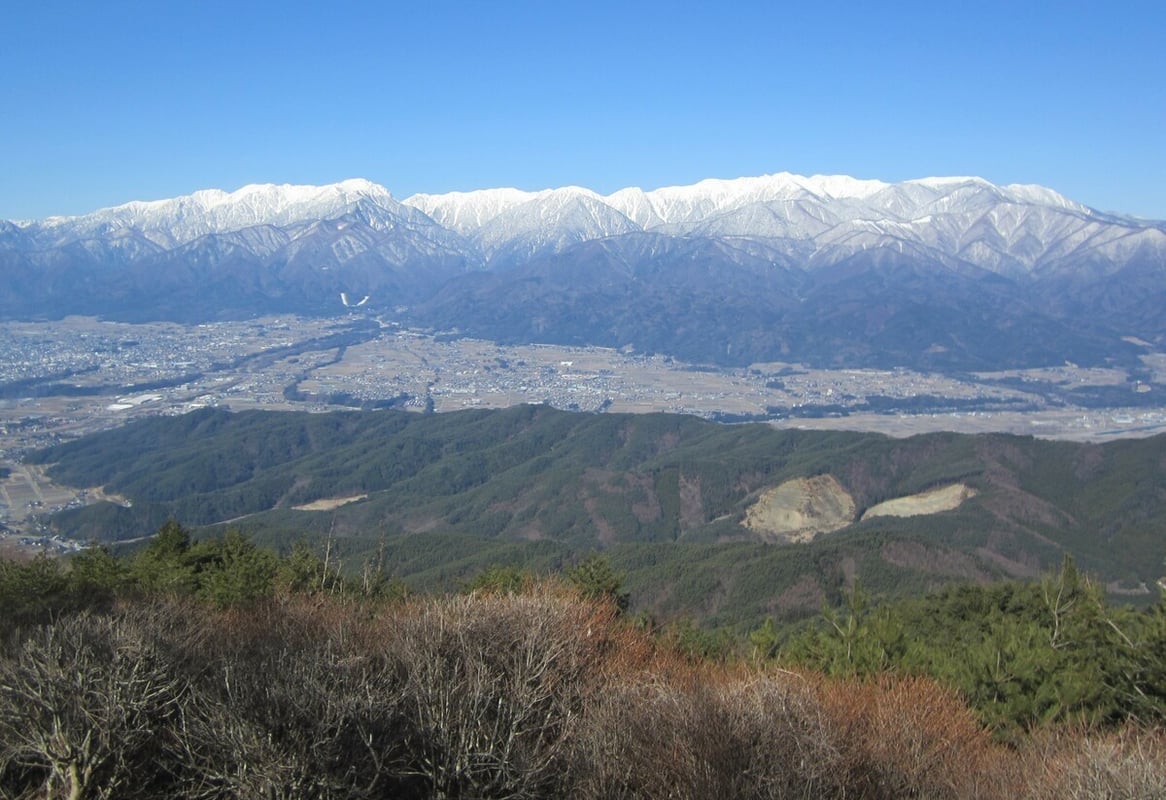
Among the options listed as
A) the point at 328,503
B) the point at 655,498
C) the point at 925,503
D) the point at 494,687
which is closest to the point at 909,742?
the point at 494,687

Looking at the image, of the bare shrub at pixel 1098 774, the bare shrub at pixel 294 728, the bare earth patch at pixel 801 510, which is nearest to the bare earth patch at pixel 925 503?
the bare earth patch at pixel 801 510

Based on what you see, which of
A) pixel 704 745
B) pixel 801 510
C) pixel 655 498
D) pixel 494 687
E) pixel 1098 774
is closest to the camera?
pixel 1098 774

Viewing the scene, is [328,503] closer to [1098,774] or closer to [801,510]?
[801,510]

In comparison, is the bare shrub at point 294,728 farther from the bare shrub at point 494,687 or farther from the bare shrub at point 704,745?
the bare shrub at point 704,745

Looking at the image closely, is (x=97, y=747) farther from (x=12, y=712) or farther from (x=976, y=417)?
(x=976, y=417)

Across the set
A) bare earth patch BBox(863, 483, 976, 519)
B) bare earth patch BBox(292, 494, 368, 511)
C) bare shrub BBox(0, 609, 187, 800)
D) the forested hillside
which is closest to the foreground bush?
bare shrub BBox(0, 609, 187, 800)

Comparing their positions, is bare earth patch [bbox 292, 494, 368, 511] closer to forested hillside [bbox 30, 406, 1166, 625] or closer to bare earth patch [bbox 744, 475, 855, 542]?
forested hillside [bbox 30, 406, 1166, 625]
